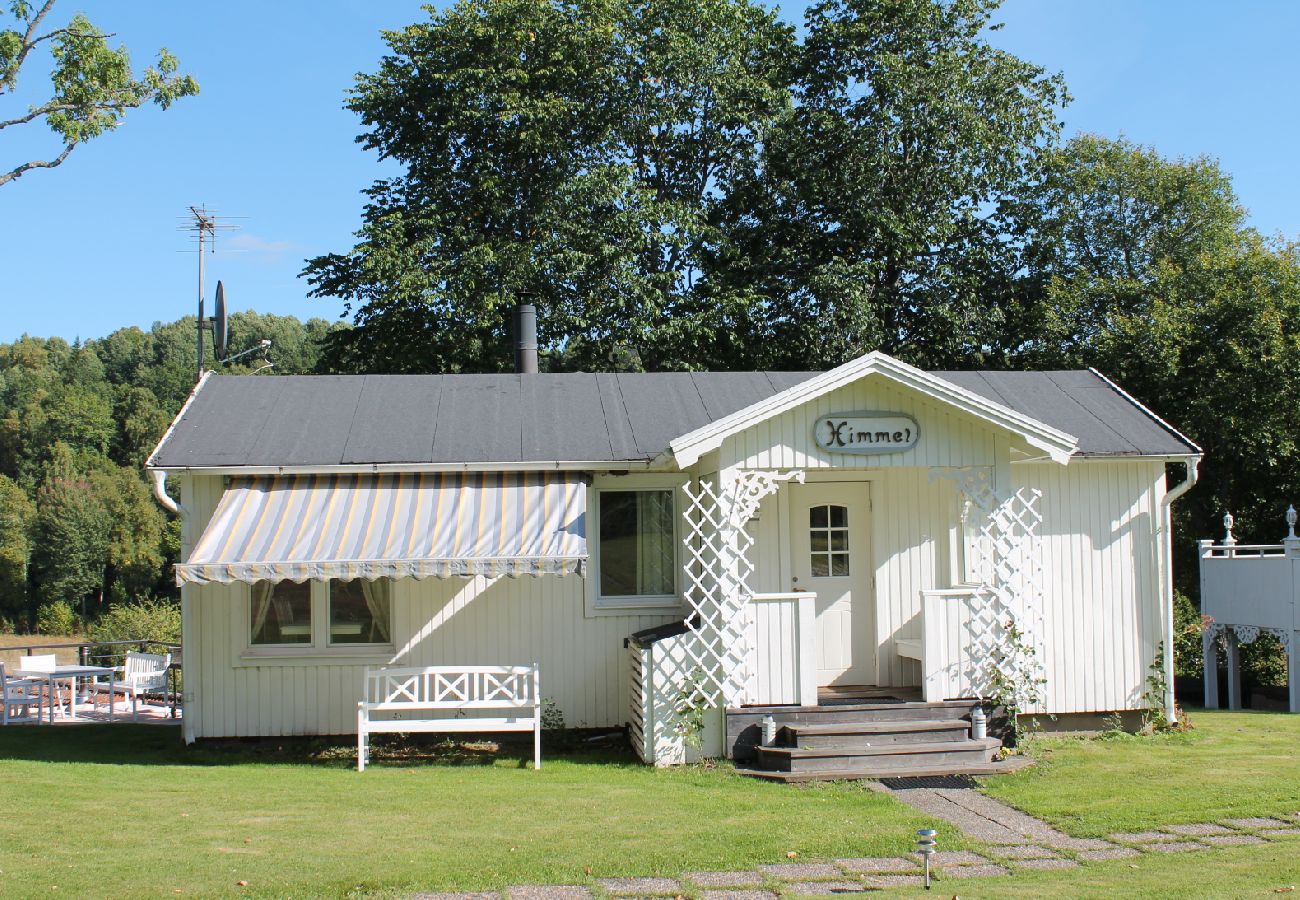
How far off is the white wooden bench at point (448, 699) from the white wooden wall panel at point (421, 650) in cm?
39

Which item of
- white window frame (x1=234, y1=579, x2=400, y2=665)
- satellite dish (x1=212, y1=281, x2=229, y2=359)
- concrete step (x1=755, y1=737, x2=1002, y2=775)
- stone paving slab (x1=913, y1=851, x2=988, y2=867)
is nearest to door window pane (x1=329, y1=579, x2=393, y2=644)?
white window frame (x1=234, y1=579, x2=400, y2=665)

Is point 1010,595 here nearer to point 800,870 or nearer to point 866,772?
point 866,772

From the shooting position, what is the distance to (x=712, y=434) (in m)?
11.9

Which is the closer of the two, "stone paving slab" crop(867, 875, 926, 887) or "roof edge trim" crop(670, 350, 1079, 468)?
"stone paving slab" crop(867, 875, 926, 887)

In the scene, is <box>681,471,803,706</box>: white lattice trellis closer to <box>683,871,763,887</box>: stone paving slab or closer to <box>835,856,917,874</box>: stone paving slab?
<box>835,856,917,874</box>: stone paving slab

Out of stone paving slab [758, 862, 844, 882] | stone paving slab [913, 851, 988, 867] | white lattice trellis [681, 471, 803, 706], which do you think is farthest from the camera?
white lattice trellis [681, 471, 803, 706]

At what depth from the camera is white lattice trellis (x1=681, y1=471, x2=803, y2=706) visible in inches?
477

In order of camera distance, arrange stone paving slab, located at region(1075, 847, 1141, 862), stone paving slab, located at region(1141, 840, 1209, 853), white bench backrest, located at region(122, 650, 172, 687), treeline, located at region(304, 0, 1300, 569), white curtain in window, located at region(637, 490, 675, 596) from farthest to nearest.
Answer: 1. treeline, located at region(304, 0, 1300, 569)
2. white bench backrest, located at region(122, 650, 172, 687)
3. white curtain in window, located at region(637, 490, 675, 596)
4. stone paving slab, located at region(1141, 840, 1209, 853)
5. stone paving slab, located at region(1075, 847, 1141, 862)

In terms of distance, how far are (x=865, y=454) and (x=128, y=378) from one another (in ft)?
282

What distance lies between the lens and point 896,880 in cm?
794

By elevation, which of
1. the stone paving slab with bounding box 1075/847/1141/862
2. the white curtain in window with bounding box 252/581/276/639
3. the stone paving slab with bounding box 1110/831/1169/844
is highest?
the white curtain in window with bounding box 252/581/276/639

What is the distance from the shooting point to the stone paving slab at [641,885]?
7.71m

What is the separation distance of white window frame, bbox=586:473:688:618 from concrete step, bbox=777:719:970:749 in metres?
2.36

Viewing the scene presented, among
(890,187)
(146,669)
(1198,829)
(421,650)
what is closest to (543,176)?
(890,187)
